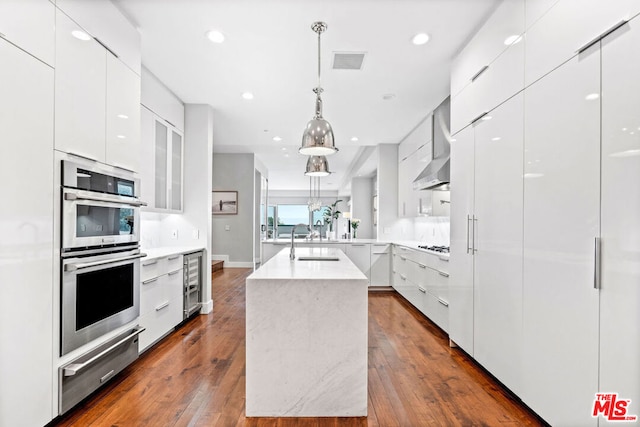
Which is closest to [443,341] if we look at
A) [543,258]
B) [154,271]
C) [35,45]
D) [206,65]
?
[543,258]

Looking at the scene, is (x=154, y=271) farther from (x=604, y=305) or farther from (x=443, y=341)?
(x=604, y=305)

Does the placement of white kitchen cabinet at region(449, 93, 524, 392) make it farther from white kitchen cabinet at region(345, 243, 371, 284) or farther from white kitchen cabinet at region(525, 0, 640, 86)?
white kitchen cabinet at region(345, 243, 371, 284)

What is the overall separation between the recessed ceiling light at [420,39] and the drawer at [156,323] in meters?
3.28

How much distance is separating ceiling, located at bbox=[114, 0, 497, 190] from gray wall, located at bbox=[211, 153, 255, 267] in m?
2.82

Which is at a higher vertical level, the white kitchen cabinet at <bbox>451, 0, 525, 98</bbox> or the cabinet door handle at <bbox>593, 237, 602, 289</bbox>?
the white kitchen cabinet at <bbox>451, 0, 525, 98</bbox>

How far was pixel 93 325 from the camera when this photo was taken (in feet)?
7.26

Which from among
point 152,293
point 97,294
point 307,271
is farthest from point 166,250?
point 307,271

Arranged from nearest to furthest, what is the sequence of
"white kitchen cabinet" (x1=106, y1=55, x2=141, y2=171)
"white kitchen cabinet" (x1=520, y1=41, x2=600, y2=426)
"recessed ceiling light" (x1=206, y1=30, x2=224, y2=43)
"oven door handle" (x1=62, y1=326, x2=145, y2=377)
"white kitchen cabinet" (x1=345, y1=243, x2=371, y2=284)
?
1. "white kitchen cabinet" (x1=520, y1=41, x2=600, y2=426)
2. "oven door handle" (x1=62, y1=326, x2=145, y2=377)
3. "white kitchen cabinet" (x1=106, y1=55, x2=141, y2=171)
4. "recessed ceiling light" (x1=206, y1=30, x2=224, y2=43)
5. "white kitchen cabinet" (x1=345, y1=243, x2=371, y2=284)

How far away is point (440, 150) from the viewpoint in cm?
405

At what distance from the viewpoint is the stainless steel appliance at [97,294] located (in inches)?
78.7

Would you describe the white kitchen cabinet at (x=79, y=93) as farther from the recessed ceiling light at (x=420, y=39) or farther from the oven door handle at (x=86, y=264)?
the recessed ceiling light at (x=420, y=39)

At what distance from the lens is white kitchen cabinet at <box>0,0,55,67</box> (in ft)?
5.34

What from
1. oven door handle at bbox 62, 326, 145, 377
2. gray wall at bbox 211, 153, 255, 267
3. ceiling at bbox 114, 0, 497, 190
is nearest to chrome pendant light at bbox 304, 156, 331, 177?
ceiling at bbox 114, 0, 497, 190

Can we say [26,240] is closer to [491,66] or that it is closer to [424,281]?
[491,66]
